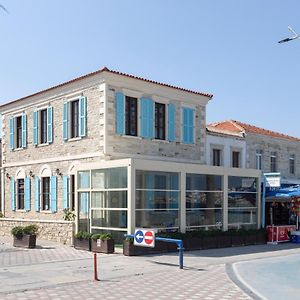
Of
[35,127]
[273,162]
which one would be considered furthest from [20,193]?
[273,162]

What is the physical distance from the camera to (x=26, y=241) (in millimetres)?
18125

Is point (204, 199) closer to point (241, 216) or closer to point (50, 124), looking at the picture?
point (241, 216)

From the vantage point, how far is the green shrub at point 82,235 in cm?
1733

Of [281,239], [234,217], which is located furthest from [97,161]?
[281,239]

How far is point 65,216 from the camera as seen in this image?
66.2ft

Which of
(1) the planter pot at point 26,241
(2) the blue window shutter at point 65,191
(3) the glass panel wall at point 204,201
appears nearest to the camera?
(1) the planter pot at point 26,241

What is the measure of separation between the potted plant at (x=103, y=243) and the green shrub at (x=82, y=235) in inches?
15.1

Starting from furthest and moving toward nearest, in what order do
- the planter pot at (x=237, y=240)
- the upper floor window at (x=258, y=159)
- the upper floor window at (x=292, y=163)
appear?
the upper floor window at (x=292, y=163)
the upper floor window at (x=258, y=159)
the planter pot at (x=237, y=240)

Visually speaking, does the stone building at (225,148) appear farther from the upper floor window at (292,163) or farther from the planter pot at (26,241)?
the planter pot at (26,241)

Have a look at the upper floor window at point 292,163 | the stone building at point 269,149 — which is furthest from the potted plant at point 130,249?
the upper floor window at point 292,163

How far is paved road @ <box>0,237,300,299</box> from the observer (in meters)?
9.73

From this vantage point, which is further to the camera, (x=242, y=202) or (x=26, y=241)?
(x=242, y=202)

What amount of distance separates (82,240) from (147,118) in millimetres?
6155

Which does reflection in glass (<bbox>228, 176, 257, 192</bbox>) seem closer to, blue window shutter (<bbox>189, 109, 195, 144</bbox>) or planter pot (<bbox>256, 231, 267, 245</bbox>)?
planter pot (<bbox>256, 231, 267, 245</bbox>)
